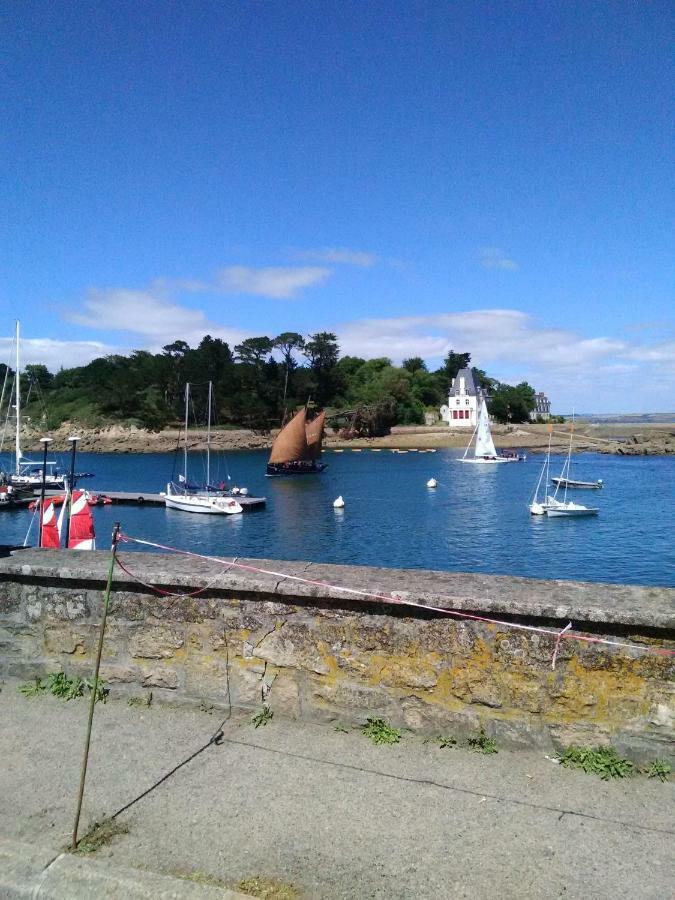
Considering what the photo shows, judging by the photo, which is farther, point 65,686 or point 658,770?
point 65,686

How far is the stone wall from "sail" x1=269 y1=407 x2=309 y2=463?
73.6 m

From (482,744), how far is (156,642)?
2162mm

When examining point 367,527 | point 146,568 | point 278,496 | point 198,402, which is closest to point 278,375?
point 198,402

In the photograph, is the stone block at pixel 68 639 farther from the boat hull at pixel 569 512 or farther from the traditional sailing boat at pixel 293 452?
the traditional sailing boat at pixel 293 452

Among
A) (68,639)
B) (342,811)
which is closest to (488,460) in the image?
(68,639)

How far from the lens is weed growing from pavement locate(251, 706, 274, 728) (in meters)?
4.10

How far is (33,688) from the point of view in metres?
4.57

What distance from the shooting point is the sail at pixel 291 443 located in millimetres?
78438

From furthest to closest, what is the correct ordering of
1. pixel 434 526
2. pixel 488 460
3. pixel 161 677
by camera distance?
1. pixel 488 460
2. pixel 434 526
3. pixel 161 677

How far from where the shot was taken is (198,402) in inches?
5591

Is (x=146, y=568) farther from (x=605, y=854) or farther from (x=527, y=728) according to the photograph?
(x=605, y=854)

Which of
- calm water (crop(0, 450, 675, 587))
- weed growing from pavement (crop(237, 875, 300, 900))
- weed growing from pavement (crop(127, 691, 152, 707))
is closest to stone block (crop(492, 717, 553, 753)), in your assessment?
weed growing from pavement (crop(237, 875, 300, 900))

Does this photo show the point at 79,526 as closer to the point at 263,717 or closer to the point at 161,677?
the point at 161,677

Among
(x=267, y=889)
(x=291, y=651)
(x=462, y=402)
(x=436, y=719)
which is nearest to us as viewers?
(x=267, y=889)
